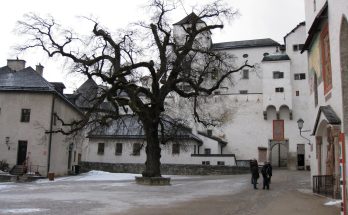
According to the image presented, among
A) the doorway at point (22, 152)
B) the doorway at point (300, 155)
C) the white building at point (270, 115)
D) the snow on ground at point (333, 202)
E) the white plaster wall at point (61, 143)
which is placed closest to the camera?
the snow on ground at point (333, 202)

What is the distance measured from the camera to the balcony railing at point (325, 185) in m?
20.4

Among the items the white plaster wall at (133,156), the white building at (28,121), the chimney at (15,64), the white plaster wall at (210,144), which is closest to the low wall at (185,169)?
the white plaster wall at (133,156)

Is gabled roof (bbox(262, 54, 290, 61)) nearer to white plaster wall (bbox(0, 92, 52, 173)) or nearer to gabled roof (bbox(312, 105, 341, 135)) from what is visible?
white plaster wall (bbox(0, 92, 52, 173))

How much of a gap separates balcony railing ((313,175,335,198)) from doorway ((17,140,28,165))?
25.6 m

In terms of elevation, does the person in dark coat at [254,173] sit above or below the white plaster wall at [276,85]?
below

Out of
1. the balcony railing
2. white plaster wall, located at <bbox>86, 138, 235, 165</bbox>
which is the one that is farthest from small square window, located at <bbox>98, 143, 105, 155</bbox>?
the balcony railing

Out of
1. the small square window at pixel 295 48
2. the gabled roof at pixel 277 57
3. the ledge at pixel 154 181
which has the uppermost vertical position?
the small square window at pixel 295 48

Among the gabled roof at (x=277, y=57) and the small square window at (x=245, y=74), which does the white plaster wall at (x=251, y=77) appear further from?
the gabled roof at (x=277, y=57)

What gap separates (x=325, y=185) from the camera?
21.1m

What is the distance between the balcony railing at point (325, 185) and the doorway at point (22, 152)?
84.0 ft

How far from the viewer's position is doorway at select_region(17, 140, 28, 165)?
37.8 m

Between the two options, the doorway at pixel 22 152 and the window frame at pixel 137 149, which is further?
the doorway at pixel 22 152

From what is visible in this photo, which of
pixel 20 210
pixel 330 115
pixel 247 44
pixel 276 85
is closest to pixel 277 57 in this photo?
pixel 276 85

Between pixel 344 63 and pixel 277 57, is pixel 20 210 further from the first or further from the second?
pixel 277 57
